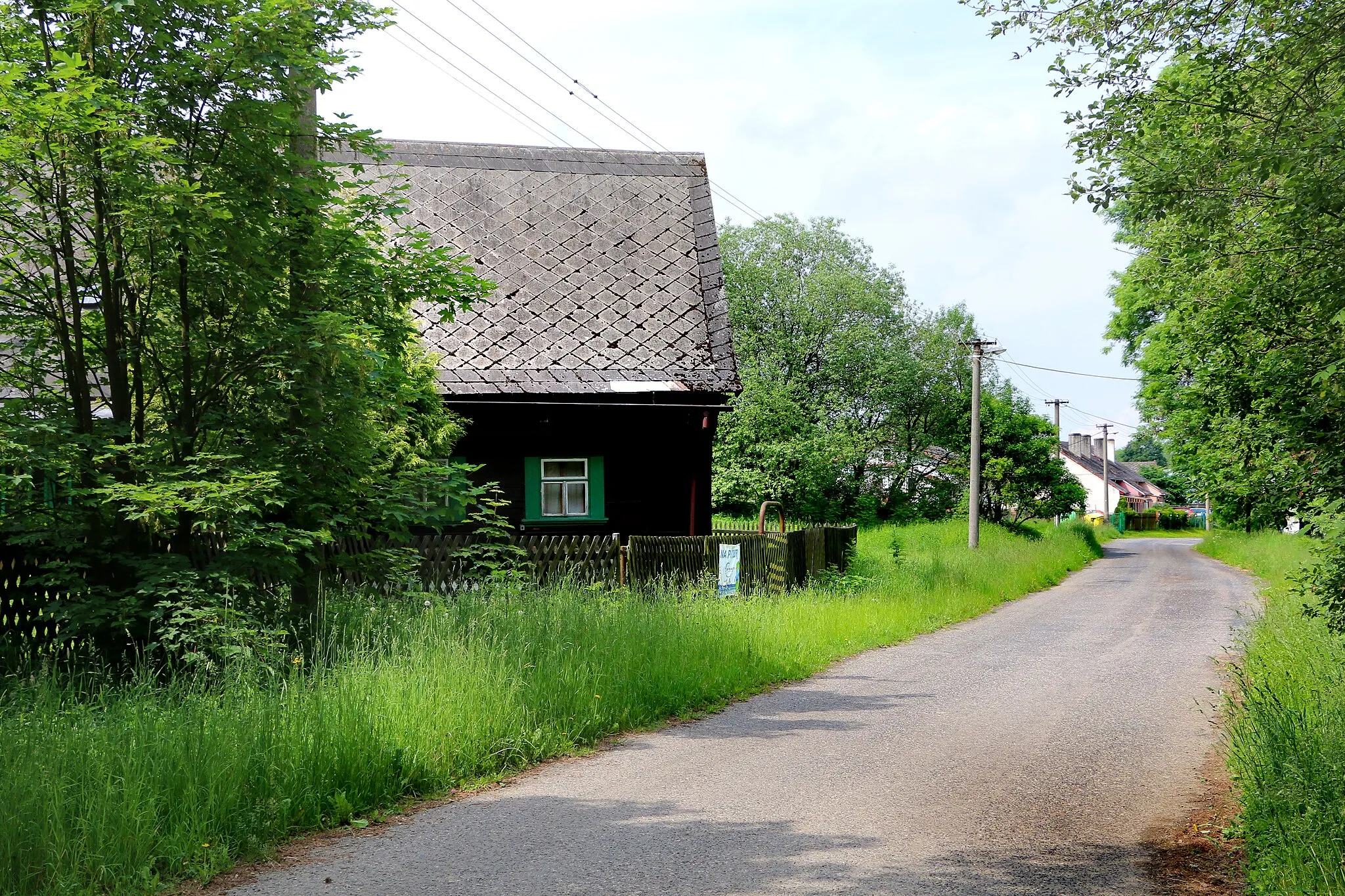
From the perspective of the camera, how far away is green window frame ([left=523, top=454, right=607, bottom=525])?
18.1 m

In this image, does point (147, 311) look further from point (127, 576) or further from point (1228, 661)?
point (1228, 661)

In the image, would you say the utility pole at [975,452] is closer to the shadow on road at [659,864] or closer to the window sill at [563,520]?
the window sill at [563,520]

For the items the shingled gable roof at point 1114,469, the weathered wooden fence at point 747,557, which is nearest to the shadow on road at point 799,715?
the weathered wooden fence at point 747,557

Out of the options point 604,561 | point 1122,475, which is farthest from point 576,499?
point 1122,475

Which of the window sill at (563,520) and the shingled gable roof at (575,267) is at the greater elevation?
the shingled gable roof at (575,267)

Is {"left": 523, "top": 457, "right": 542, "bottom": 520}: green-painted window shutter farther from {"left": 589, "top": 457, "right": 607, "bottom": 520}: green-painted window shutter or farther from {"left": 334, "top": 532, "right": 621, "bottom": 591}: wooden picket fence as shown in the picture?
{"left": 334, "top": 532, "right": 621, "bottom": 591}: wooden picket fence

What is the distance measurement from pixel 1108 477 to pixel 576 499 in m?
100

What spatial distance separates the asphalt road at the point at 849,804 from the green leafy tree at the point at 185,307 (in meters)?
3.25

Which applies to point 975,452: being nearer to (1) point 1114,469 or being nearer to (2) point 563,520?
(2) point 563,520

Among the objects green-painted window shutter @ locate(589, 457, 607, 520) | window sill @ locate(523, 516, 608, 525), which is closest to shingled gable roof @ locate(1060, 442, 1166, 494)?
green-painted window shutter @ locate(589, 457, 607, 520)

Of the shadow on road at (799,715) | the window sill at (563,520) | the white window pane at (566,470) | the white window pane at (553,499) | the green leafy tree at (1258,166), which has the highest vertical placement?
the green leafy tree at (1258,166)

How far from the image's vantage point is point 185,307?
8.67m

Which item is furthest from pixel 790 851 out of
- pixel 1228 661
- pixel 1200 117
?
pixel 1228 661

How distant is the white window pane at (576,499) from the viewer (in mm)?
18328
